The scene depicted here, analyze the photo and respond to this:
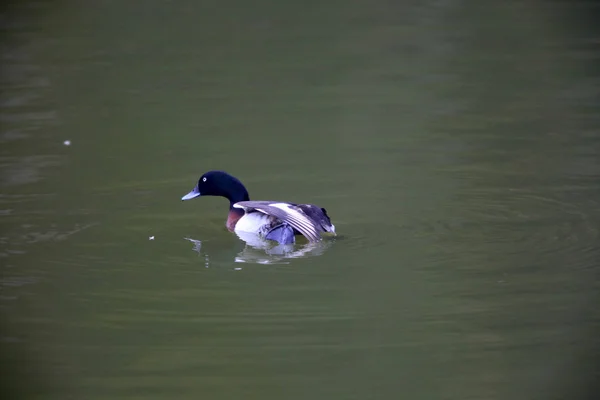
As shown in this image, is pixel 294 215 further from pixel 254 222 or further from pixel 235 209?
pixel 235 209


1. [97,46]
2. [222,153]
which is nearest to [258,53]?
[97,46]

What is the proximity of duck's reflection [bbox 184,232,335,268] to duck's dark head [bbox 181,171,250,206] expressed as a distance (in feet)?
2.06

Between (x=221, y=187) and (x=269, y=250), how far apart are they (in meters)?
1.14

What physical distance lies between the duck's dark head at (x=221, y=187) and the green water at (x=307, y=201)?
246 mm

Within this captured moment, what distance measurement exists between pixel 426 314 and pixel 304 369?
1.03 metres

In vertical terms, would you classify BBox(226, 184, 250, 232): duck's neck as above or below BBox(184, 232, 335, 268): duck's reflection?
above

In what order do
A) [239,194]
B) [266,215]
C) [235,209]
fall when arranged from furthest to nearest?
[239,194]
[235,209]
[266,215]

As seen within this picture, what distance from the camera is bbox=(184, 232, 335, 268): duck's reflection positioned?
23.7 ft

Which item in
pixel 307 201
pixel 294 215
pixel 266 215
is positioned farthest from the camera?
pixel 307 201

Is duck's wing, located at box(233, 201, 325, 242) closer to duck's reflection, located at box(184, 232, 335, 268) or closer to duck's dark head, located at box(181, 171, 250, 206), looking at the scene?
duck's reflection, located at box(184, 232, 335, 268)

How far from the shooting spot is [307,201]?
8719 mm

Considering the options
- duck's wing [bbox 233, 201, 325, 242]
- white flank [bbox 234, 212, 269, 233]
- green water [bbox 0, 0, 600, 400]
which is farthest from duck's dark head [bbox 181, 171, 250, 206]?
duck's wing [bbox 233, 201, 325, 242]

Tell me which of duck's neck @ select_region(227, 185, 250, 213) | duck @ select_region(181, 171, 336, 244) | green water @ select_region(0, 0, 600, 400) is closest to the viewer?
green water @ select_region(0, 0, 600, 400)

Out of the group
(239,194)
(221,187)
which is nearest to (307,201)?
(239,194)
